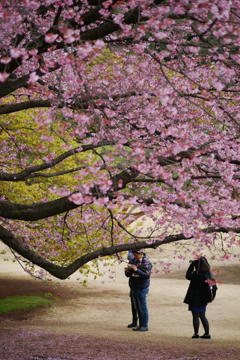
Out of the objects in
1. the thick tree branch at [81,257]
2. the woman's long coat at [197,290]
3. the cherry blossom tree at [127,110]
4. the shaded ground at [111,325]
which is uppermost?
the cherry blossom tree at [127,110]

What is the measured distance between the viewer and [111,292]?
17.0 m

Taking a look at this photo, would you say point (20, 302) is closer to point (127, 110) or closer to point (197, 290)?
point (197, 290)

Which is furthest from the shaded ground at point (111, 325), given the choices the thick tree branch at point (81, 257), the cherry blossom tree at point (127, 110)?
the cherry blossom tree at point (127, 110)

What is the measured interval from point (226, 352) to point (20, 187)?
18.8 ft

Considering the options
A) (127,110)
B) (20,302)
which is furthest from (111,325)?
(127,110)

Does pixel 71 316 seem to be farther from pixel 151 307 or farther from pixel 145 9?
pixel 145 9

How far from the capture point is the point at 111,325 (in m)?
10.6

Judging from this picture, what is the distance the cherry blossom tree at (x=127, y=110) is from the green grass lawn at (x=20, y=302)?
14.6 ft

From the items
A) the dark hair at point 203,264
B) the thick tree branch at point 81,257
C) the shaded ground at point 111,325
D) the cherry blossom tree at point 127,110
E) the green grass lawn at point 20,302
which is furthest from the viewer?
the green grass lawn at point 20,302

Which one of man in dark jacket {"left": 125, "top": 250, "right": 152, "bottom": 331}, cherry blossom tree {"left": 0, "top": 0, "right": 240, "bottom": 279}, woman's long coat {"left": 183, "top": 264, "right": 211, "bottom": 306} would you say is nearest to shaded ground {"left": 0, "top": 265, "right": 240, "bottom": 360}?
man in dark jacket {"left": 125, "top": 250, "right": 152, "bottom": 331}

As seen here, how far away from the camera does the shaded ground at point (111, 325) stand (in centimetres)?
671

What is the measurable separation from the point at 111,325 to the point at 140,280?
2676 mm

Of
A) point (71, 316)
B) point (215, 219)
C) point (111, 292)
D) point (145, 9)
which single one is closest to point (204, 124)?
point (215, 219)

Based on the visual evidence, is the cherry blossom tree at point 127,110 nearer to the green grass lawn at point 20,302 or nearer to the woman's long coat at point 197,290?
the woman's long coat at point 197,290
